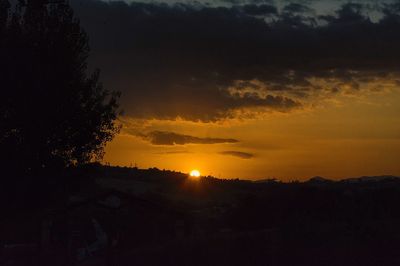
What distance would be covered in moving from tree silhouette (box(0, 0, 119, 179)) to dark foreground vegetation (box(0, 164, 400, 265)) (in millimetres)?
2059

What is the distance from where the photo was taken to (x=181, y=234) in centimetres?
3653

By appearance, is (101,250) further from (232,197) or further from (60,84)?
(232,197)

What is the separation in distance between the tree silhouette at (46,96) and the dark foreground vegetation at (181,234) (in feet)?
6.75

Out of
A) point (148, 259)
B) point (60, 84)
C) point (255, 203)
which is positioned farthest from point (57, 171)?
point (255, 203)

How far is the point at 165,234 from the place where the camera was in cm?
3625

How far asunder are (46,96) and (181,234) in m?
10.8

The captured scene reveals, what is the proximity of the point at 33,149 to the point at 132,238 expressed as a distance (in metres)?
7.28

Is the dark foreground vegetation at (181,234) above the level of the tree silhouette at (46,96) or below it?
below

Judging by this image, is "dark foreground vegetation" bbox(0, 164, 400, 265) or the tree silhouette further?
the tree silhouette

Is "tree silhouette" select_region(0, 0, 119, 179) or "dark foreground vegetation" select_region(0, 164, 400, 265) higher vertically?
"tree silhouette" select_region(0, 0, 119, 179)

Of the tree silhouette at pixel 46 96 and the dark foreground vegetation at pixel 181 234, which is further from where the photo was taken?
the tree silhouette at pixel 46 96

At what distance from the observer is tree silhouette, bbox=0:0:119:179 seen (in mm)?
35562

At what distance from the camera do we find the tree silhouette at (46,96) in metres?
35.6

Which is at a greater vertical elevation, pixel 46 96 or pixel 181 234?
pixel 46 96
